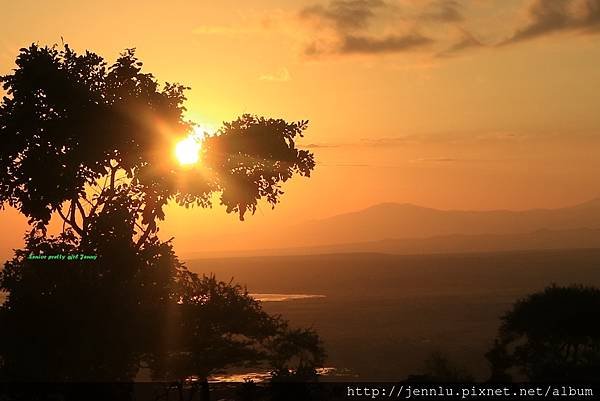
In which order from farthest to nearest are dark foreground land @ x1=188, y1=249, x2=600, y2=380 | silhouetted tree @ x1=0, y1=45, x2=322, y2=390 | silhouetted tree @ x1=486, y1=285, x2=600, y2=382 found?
dark foreground land @ x1=188, y1=249, x2=600, y2=380 → silhouetted tree @ x1=486, y1=285, x2=600, y2=382 → silhouetted tree @ x1=0, y1=45, x2=322, y2=390

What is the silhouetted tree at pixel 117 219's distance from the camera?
74.6 ft

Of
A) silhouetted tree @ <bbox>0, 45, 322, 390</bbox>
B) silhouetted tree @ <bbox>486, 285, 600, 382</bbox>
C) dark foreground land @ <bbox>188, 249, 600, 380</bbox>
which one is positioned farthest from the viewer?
dark foreground land @ <bbox>188, 249, 600, 380</bbox>

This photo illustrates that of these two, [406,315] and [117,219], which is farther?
[406,315]

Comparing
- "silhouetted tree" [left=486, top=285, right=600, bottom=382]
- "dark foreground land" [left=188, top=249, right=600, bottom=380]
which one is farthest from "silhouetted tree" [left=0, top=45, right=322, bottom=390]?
"dark foreground land" [left=188, top=249, right=600, bottom=380]

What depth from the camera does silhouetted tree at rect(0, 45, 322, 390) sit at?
896 inches

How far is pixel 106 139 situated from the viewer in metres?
30.6

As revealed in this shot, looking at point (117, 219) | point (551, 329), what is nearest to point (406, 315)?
point (551, 329)

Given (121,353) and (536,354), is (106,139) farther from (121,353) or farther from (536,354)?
(536,354)

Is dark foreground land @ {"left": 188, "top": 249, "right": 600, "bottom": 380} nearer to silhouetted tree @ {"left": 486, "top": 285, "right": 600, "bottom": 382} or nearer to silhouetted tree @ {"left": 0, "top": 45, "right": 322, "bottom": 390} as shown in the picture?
silhouetted tree @ {"left": 486, "top": 285, "right": 600, "bottom": 382}

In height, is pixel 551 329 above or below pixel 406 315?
above

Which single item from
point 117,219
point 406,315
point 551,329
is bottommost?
point 406,315

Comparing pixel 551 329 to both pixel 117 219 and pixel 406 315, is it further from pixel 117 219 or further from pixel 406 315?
pixel 406 315

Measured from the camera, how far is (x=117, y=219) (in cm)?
2511

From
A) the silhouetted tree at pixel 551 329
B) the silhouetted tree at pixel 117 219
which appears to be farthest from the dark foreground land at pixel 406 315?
the silhouetted tree at pixel 117 219
